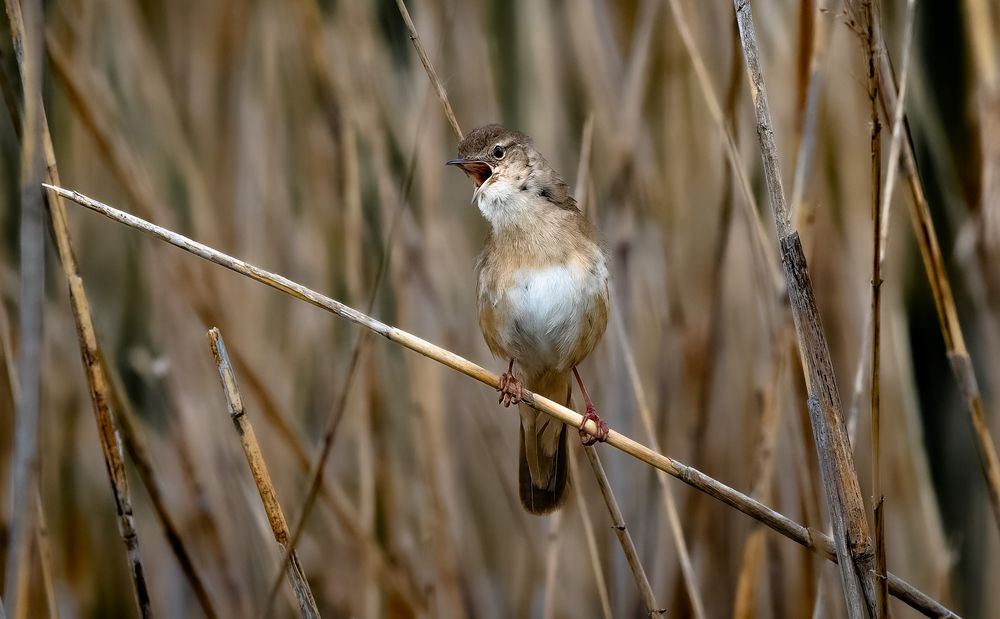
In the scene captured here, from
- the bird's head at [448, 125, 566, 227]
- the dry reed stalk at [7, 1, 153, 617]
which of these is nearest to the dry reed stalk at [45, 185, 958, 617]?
the dry reed stalk at [7, 1, 153, 617]

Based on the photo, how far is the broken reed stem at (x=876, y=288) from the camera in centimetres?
118

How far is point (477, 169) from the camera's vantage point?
2.17 metres

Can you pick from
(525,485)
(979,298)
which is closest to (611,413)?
(525,485)

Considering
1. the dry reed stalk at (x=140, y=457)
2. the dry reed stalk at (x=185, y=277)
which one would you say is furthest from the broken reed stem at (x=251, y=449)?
the dry reed stalk at (x=185, y=277)

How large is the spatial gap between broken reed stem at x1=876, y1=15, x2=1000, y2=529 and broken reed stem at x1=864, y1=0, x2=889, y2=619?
0.78ft

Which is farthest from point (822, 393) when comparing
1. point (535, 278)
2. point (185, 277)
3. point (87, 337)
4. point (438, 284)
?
point (185, 277)

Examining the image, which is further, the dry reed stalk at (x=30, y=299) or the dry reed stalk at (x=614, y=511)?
the dry reed stalk at (x=614, y=511)

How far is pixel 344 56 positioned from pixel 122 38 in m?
0.63

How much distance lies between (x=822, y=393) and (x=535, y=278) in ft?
2.92

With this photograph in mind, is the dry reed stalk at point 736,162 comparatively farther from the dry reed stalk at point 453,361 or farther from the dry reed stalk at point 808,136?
the dry reed stalk at point 453,361

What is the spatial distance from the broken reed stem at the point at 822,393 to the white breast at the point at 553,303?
78 cm

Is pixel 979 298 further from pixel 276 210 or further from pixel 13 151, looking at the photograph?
pixel 13 151

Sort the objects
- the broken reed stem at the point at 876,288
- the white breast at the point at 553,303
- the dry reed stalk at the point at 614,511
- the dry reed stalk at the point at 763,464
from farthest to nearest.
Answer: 1. the white breast at the point at 553,303
2. the dry reed stalk at the point at 763,464
3. the dry reed stalk at the point at 614,511
4. the broken reed stem at the point at 876,288

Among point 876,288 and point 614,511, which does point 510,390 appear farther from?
point 876,288
